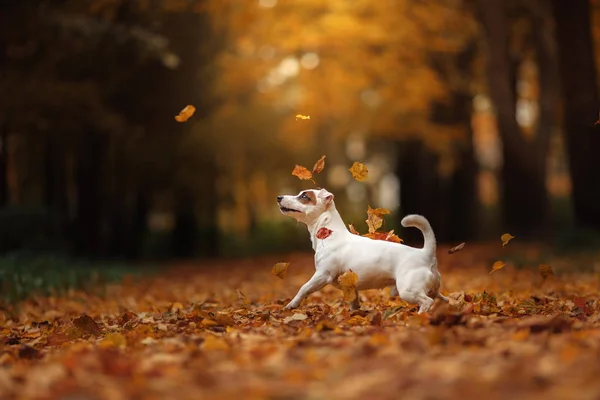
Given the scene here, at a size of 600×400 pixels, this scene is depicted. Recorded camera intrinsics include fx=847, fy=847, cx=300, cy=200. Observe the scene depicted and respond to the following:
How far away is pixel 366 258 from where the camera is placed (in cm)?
695

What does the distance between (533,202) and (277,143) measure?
11.4m

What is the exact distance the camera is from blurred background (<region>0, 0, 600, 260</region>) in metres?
16.4

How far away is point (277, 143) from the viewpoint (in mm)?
28703

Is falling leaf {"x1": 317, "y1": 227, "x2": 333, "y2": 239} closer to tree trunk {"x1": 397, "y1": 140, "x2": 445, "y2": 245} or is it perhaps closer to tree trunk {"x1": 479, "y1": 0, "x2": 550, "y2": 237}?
tree trunk {"x1": 479, "y1": 0, "x2": 550, "y2": 237}

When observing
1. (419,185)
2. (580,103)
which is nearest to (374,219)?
(580,103)

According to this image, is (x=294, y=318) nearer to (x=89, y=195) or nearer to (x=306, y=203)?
(x=306, y=203)

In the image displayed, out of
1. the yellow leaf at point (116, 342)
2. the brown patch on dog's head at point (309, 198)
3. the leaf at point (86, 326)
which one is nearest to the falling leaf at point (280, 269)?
the brown patch on dog's head at point (309, 198)

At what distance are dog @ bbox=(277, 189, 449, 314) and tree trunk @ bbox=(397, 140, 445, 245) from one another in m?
16.2

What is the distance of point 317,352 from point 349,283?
205 cm

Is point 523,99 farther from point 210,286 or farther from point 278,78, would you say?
point 210,286

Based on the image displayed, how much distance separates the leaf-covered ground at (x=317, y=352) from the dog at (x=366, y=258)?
27cm

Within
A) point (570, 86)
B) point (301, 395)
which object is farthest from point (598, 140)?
point (301, 395)

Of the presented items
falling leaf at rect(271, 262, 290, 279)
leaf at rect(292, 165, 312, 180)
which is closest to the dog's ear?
leaf at rect(292, 165, 312, 180)

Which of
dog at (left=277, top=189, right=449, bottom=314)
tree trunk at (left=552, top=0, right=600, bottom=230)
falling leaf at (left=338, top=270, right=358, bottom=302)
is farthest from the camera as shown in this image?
tree trunk at (left=552, top=0, right=600, bottom=230)
